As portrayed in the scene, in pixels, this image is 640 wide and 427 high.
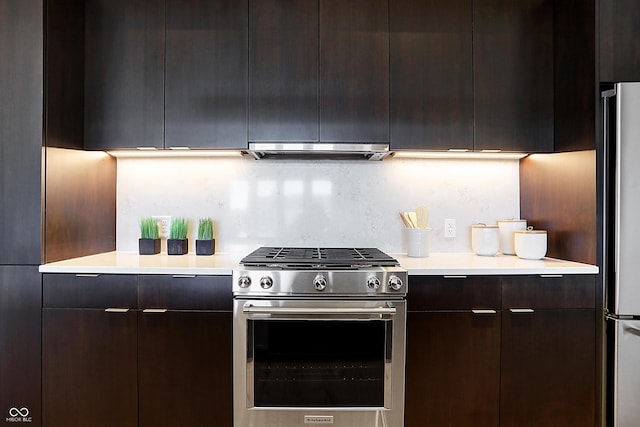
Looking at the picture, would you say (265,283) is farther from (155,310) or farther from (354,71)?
(354,71)

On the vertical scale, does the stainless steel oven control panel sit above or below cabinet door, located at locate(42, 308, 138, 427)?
above

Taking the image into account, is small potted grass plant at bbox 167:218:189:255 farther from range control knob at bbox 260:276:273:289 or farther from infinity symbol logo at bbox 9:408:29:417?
infinity symbol logo at bbox 9:408:29:417

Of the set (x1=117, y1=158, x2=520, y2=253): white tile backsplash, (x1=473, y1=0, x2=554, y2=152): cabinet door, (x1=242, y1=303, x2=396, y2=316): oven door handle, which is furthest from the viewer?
(x1=117, y1=158, x2=520, y2=253): white tile backsplash

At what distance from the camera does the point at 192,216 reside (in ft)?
8.89

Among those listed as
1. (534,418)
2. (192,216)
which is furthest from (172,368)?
(534,418)

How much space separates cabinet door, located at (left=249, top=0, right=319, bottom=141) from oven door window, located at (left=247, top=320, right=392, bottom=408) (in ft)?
3.28

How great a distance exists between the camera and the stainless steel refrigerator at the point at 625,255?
1.98 m

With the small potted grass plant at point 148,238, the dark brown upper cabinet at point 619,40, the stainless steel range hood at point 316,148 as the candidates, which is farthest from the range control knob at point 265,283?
the dark brown upper cabinet at point 619,40

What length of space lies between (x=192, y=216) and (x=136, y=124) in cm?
63

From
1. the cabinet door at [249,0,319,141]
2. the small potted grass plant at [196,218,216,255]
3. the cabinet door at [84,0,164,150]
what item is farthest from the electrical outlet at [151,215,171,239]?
the cabinet door at [249,0,319,141]

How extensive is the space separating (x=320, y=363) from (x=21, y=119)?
1.81 meters

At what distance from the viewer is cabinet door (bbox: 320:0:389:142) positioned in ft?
7.78

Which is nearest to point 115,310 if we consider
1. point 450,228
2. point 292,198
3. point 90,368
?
point 90,368

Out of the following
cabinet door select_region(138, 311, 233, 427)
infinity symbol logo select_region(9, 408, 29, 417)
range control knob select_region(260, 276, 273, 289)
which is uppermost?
range control knob select_region(260, 276, 273, 289)
